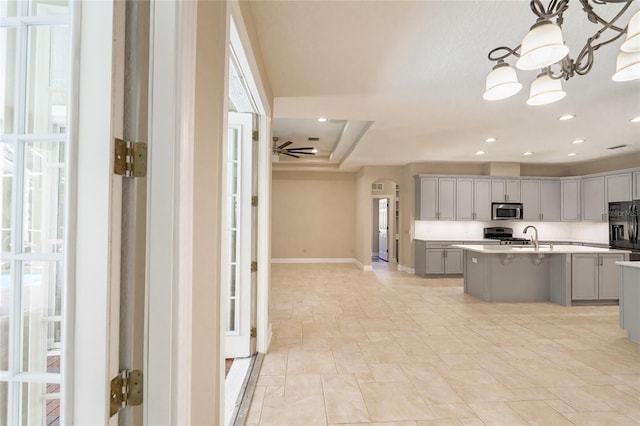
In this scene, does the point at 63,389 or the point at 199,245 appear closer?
the point at 63,389

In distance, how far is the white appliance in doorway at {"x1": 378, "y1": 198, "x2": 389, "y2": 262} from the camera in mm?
11103

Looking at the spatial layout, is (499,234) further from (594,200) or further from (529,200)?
(594,200)

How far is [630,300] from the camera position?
3.52 meters

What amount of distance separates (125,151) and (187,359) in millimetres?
686

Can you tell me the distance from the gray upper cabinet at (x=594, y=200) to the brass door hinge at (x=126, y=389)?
29.3 feet

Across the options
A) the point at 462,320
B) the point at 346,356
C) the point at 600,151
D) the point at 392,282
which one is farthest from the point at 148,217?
the point at 600,151

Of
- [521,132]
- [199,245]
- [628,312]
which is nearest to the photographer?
[199,245]

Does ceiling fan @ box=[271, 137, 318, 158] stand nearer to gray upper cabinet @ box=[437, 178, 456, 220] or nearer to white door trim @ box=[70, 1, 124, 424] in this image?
gray upper cabinet @ box=[437, 178, 456, 220]

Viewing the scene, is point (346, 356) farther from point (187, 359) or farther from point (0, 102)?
point (0, 102)

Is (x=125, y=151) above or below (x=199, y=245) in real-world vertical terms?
above

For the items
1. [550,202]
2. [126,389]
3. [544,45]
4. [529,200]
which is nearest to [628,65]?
[544,45]

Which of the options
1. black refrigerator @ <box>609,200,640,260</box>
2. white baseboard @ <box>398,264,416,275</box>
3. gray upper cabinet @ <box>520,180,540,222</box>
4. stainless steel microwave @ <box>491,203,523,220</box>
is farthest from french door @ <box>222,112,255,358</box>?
gray upper cabinet @ <box>520,180,540,222</box>

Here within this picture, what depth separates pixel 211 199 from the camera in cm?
132

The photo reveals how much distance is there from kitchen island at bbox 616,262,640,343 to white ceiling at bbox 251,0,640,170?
201 cm
